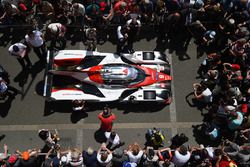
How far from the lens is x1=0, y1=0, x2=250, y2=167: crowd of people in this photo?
10.6 m

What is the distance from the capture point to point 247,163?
35.1ft

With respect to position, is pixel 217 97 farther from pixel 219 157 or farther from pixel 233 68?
pixel 219 157

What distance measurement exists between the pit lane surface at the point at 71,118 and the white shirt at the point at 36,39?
1490mm

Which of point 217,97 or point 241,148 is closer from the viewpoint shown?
point 241,148

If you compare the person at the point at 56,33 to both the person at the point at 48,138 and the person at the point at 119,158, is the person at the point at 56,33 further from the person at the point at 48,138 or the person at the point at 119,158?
the person at the point at 119,158

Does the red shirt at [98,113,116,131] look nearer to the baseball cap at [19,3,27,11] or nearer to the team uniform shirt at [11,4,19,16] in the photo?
the baseball cap at [19,3,27,11]

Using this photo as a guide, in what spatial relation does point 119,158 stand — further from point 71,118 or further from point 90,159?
point 71,118

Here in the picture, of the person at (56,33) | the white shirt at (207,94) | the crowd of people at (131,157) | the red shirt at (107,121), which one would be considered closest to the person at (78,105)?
the red shirt at (107,121)

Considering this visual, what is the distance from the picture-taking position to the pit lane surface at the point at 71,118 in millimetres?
12411

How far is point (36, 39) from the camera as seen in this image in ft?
39.7

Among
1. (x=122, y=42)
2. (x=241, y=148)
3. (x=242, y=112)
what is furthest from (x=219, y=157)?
Answer: (x=122, y=42)

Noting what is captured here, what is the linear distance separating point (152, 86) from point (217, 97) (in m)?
2.76

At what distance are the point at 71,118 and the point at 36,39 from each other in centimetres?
336

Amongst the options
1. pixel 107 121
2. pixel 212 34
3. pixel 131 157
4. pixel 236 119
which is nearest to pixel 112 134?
pixel 107 121
